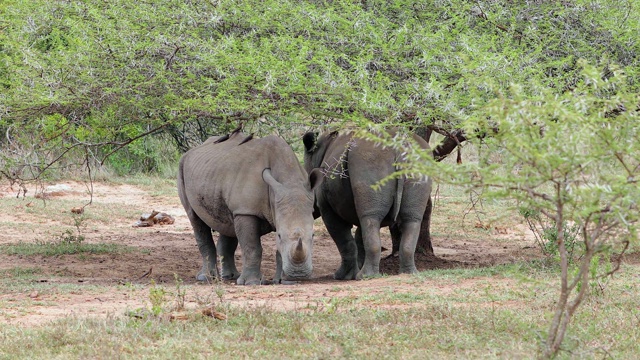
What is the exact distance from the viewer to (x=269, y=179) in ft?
32.7

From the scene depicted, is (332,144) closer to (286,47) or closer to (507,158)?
(286,47)

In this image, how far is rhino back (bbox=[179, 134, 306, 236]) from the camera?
33.5ft

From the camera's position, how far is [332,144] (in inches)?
444

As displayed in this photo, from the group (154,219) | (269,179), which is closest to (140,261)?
(269,179)

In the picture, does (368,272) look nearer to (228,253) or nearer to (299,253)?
(299,253)

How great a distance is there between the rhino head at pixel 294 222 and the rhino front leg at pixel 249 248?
0.35 meters

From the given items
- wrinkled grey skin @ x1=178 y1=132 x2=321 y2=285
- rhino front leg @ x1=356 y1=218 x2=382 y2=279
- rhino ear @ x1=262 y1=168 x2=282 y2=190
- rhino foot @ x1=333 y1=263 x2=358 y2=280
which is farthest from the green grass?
rhino foot @ x1=333 y1=263 x2=358 y2=280

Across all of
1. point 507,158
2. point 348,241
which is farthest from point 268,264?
point 507,158

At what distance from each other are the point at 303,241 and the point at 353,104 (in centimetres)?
142

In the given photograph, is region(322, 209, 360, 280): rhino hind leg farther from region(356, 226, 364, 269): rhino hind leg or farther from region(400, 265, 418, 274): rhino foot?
region(400, 265, 418, 274): rhino foot

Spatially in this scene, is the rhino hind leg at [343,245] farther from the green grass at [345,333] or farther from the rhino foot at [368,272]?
the green grass at [345,333]

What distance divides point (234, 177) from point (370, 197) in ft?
4.91

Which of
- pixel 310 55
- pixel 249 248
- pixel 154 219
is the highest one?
pixel 310 55

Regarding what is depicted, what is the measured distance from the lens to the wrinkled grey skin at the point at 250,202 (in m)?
9.55
